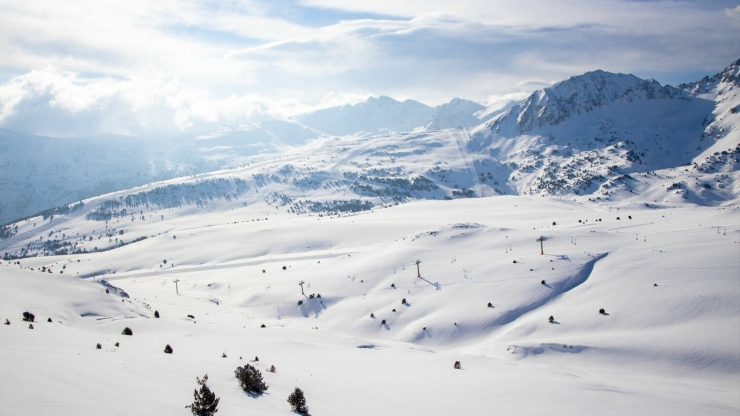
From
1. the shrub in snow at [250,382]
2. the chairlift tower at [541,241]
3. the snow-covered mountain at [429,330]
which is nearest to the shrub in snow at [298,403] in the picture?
the snow-covered mountain at [429,330]

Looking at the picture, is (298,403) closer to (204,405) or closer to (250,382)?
(250,382)

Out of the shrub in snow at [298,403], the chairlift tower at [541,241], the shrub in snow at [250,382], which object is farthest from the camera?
the chairlift tower at [541,241]

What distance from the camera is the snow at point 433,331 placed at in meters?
18.0

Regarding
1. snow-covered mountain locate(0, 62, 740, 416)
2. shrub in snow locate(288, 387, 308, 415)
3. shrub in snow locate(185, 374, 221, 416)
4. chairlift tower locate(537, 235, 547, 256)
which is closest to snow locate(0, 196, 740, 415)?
snow-covered mountain locate(0, 62, 740, 416)

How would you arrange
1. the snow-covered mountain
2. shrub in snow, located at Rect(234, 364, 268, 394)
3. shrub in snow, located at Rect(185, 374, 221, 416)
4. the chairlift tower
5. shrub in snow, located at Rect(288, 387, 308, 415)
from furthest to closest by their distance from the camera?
the chairlift tower
the snow-covered mountain
shrub in snow, located at Rect(234, 364, 268, 394)
shrub in snow, located at Rect(288, 387, 308, 415)
shrub in snow, located at Rect(185, 374, 221, 416)

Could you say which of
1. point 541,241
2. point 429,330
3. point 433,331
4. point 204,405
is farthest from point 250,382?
point 541,241

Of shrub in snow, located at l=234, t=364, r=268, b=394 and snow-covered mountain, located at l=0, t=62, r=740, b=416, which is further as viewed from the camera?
snow-covered mountain, located at l=0, t=62, r=740, b=416

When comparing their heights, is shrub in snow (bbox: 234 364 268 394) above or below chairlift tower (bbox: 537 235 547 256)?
below

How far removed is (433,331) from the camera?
51.2 m

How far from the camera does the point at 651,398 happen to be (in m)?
23.1

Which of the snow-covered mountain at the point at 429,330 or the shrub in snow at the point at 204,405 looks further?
the snow-covered mountain at the point at 429,330

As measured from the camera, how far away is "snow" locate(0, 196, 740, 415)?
710 inches

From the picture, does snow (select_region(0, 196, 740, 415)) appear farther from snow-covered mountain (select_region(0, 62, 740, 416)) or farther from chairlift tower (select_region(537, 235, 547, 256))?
chairlift tower (select_region(537, 235, 547, 256))

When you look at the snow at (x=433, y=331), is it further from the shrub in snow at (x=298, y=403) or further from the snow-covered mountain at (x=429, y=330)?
the shrub in snow at (x=298, y=403)
